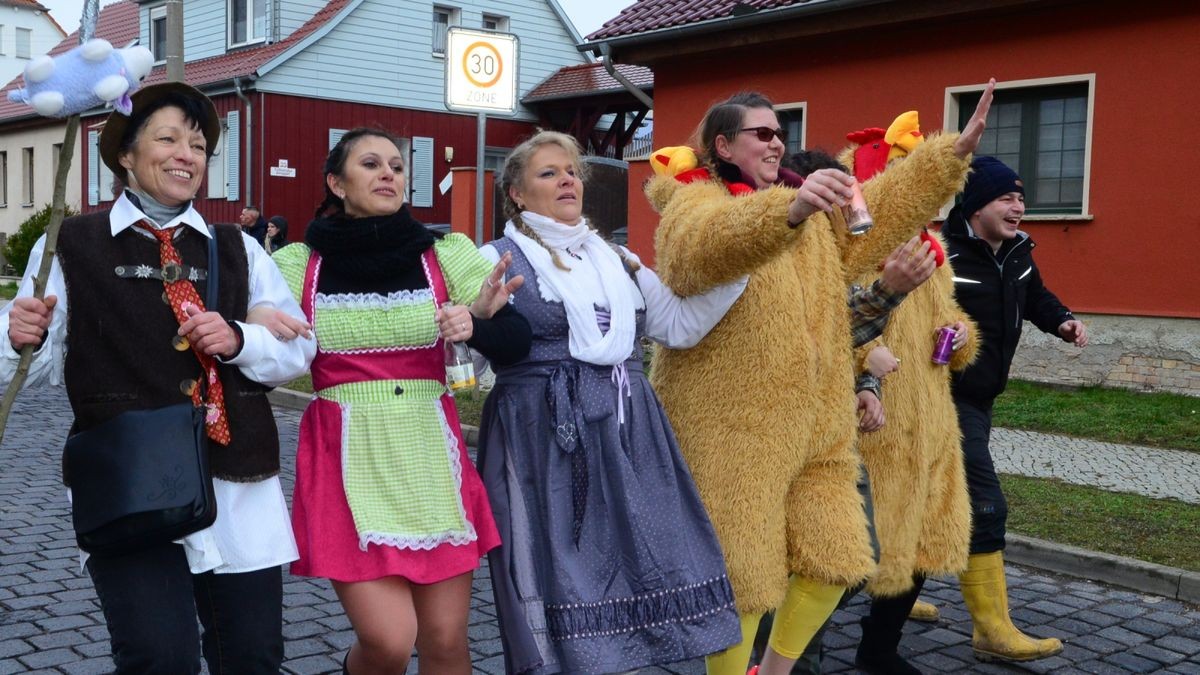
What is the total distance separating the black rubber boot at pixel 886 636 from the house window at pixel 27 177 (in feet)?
116

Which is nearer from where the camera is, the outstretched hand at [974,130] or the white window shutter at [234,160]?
the outstretched hand at [974,130]

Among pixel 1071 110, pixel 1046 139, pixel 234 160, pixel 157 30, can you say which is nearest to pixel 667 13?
pixel 1046 139

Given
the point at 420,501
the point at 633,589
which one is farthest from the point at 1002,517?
the point at 420,501

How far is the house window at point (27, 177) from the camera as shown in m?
35.0

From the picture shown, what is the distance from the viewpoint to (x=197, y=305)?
2.87 m

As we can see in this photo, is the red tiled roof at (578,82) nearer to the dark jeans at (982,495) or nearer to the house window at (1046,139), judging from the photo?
the house window at (1046,139)

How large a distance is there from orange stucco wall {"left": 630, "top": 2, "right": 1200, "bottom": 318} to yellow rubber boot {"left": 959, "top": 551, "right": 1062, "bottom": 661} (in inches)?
303

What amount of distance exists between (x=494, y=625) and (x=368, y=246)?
2.17 metres

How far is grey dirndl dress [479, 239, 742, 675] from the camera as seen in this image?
3.24 m

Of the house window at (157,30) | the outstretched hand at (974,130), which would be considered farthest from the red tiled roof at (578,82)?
the outstretched hand at (974,130)

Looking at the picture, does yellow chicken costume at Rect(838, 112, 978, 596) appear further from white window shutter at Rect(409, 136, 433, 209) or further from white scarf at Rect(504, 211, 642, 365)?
white window shutter at Rect(409, 136, 433, 209)

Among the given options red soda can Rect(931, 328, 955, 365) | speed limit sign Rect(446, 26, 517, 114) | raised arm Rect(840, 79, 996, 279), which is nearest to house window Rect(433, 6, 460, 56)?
speed limit sign Rect(446, 26, 517, 114)

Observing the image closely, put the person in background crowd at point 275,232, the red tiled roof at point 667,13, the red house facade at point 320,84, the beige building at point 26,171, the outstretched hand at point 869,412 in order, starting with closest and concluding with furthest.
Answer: the outstretched hand at point 869,412 → the red tiled roof at point 667,13 → the person in background crowd at point 275,232 → the red house facade at point 320,84 → the beige building at point 26,171

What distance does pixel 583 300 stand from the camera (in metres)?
3.36
